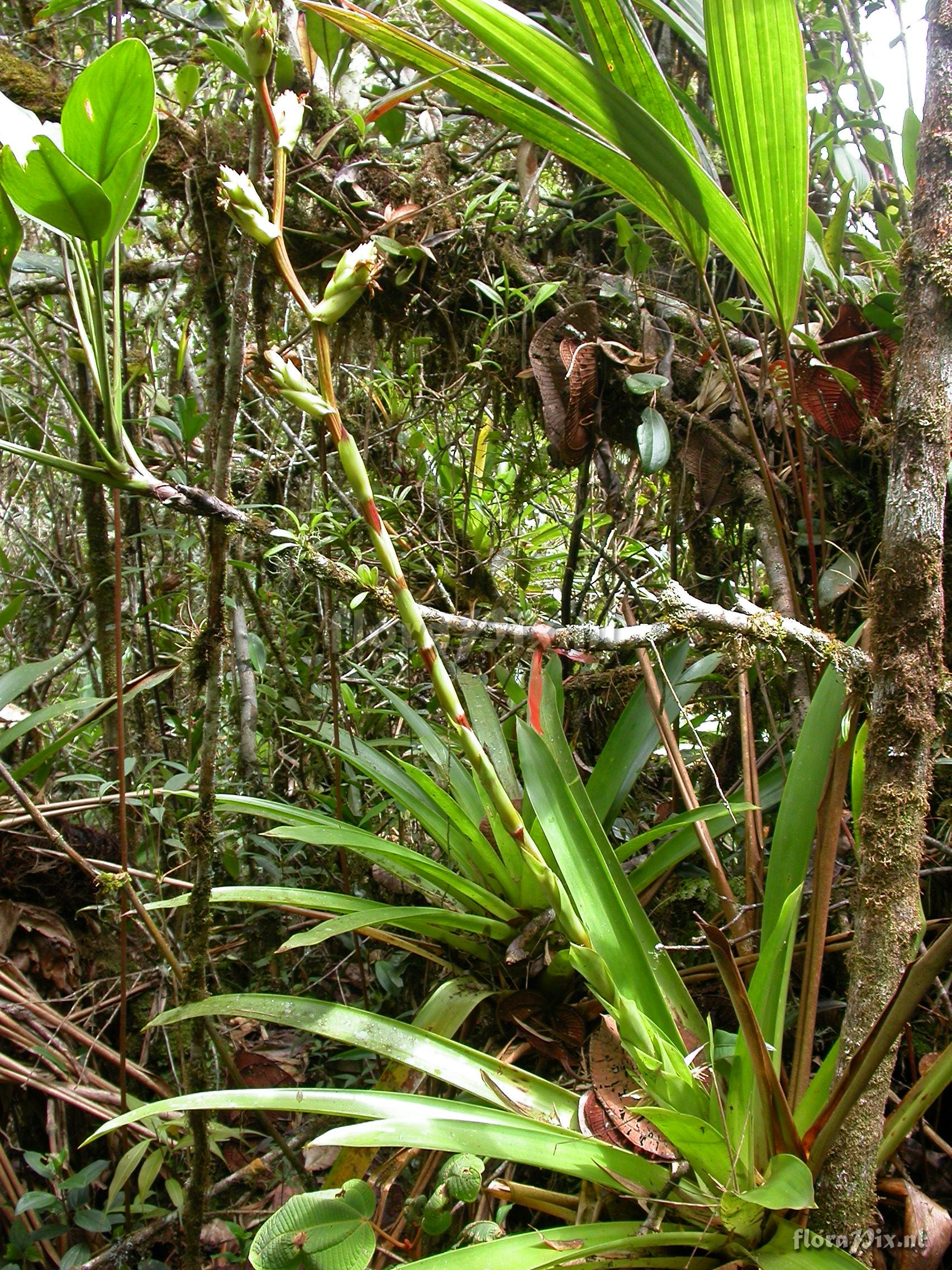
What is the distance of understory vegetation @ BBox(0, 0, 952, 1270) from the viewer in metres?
0.68

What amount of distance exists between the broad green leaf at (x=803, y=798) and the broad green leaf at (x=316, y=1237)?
1.62 ft

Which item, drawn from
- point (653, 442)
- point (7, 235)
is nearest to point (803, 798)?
point (653, 442)

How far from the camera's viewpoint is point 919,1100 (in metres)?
0.69

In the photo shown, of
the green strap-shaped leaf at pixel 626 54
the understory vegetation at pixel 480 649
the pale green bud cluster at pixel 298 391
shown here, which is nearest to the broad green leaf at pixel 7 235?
the understory vegetation at pixel 480 649

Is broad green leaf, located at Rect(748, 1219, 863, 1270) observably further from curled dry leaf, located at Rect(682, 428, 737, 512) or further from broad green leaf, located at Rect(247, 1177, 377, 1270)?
curled dry leaf, located at Rect(682, 428, 737, 512)

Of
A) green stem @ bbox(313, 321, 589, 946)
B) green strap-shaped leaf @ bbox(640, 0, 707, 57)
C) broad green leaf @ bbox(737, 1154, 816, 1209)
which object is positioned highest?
green strap-shaped leaf @ bbox(640, 0, 707, 57)

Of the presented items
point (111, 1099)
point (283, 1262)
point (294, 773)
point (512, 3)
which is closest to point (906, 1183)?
point (283, 1262)

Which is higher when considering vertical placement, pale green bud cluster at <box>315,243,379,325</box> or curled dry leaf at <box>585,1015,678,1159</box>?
pale green bud cluster at <box>315,243,379,325</box>

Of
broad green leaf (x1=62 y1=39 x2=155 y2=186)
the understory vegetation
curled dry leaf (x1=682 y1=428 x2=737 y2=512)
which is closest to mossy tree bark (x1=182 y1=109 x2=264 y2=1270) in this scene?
the understory vegetation

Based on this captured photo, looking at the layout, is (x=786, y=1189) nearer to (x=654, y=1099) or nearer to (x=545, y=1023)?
(x=654, y=1099)

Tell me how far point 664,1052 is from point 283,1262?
1.18 feet

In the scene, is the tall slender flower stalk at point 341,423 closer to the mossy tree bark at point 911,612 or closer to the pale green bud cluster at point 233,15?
the pale green bud cluster at point 233,15

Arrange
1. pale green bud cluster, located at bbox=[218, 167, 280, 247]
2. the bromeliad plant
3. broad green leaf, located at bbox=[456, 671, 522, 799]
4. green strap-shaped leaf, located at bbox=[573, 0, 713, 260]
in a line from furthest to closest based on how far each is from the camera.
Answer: broad green leaf, located at bbox=[456, 671, 522, 799] < green strap-shaped leaf, located at bbox=[573, 0, 713, 260] < the bromeliad plant < pale green bud cluster, located at bbox=[218, 167, 280, 247]

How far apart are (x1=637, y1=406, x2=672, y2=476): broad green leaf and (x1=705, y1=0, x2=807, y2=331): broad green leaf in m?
0.41
